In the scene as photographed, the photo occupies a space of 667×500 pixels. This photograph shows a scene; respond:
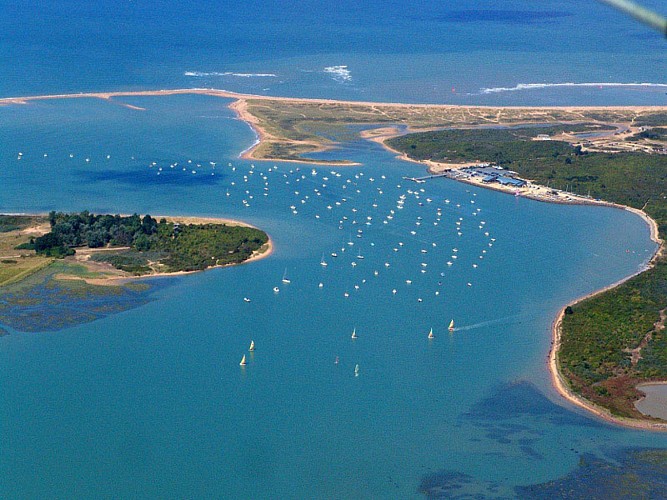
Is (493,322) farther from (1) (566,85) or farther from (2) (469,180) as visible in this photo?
(1) (566,85)

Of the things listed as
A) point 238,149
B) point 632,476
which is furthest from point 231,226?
point 632,476

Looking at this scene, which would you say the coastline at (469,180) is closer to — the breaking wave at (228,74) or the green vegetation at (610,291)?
the green vegetation at (610,291)

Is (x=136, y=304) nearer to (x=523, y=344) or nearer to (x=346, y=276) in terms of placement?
(x=346, y=276)

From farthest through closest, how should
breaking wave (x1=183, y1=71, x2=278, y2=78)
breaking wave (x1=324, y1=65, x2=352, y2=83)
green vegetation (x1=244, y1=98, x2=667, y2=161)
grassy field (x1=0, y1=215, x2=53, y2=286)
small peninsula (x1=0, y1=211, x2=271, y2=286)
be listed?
breaking wave (x1=324, y1=65, x2=352, y2=83) < breaking wave (x1=183, y1=71, x2=278, y2=78) < green vegetation (x1=244, y1=98, x2=667, y2=161) < small peninsula (x1=0, y1=211, x2=271, y2=286) < grassy field (x1=0, y1=215, x2=53, y2=286)

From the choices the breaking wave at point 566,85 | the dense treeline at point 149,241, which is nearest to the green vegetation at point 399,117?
the breaking wave at point 566,85

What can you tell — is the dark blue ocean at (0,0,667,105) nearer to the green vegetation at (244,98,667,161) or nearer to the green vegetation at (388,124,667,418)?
the green vegetation at (244,98,667,161)

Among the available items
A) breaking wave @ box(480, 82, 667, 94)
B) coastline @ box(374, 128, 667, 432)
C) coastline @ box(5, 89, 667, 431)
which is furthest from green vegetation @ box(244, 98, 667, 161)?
breaking wave @ box(480, 82, 667, 94)
